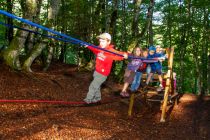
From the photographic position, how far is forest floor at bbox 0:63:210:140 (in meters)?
5.95

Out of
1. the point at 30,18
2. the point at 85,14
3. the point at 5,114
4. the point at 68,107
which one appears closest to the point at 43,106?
the point at 68,107

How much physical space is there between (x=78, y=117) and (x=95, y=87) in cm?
90

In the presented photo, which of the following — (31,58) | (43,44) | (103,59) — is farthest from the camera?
(43,44)

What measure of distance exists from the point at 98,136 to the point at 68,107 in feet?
8.24

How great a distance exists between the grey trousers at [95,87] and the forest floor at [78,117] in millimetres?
377

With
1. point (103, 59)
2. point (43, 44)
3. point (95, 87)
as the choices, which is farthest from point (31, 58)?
point (103, 59)

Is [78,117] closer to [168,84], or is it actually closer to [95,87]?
[95,87]

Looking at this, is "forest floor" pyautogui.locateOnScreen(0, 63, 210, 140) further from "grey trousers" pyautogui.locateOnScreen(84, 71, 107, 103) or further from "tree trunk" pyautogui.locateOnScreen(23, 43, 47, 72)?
"tree trunk" pyautogui.locateOnScreen(23, 43, 47, 72)

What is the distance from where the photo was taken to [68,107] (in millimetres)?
8328

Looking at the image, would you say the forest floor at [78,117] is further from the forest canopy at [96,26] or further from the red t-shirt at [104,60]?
the forest canopy at [96,26]

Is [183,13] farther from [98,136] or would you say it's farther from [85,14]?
[98,136]

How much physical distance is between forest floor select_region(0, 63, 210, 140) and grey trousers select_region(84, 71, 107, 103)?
377 millimetres

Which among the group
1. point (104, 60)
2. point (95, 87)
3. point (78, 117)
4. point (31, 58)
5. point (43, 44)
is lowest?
point (78, 117)

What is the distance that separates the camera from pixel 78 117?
289 inches
